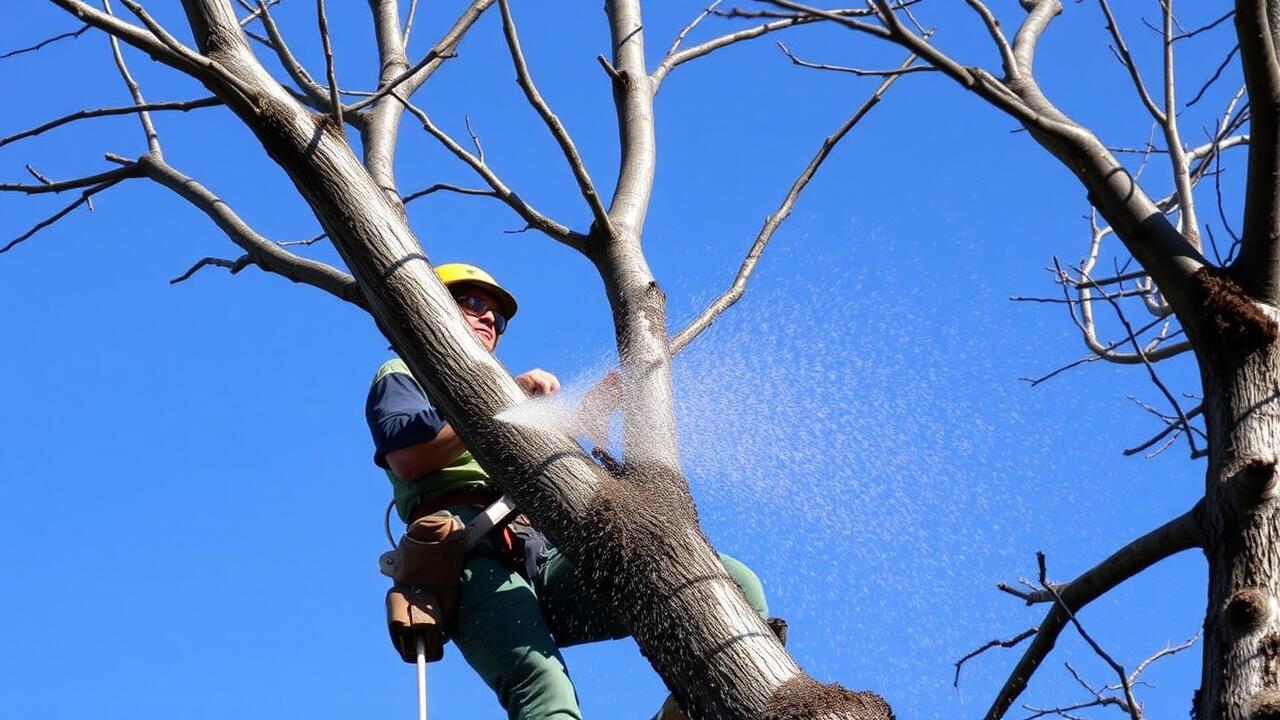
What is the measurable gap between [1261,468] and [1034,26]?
5.63 ft

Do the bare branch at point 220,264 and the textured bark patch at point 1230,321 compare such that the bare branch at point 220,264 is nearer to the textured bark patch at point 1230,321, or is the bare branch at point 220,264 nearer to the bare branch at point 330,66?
the bare branch at point 330,66

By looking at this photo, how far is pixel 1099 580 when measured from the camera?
247 cm

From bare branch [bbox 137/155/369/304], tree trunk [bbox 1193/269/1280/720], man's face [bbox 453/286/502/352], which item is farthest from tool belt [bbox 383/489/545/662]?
tree trunk [bbox 1193/269/1280/720]

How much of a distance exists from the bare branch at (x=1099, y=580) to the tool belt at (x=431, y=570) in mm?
1341

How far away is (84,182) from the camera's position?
11.8ft

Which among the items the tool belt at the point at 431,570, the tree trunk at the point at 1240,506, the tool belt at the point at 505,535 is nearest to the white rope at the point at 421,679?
the tool belt at the point at 431,570

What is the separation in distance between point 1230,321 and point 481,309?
2.29 metres

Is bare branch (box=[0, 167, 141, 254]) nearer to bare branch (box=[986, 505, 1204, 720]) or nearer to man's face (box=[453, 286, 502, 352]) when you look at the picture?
man's face (box=[453, 286, 502, 352])

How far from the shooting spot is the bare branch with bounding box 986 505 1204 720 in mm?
2312

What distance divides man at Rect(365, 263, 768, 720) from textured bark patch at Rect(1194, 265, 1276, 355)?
1288 mm

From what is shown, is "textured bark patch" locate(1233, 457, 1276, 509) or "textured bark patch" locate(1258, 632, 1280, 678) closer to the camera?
"textured bark patch" locate(1258, 632, 1280, 678)

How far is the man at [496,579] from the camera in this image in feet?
10.6

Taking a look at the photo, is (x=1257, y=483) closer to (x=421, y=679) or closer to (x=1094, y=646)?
(x=1094, y=646)

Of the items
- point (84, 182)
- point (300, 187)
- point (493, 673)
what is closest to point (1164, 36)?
point (300, 187)
